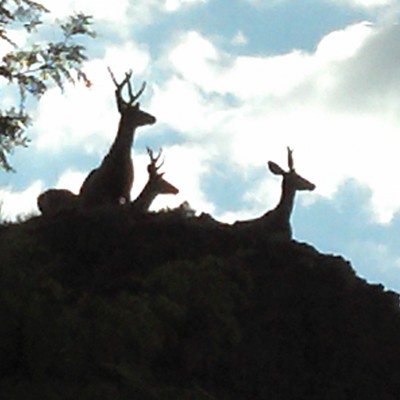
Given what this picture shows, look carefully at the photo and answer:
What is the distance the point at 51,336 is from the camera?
11344 mm

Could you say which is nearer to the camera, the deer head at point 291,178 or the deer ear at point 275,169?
the deer head at point 291,178

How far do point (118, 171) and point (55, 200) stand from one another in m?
2.00

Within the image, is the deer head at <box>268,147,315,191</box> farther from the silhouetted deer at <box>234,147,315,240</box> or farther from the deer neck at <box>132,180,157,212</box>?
the deer neck at <box>132,180,157,212</box>

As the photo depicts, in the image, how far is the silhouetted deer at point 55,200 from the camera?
20.4 m

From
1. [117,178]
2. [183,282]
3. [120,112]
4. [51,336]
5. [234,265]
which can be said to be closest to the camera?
[51,336]

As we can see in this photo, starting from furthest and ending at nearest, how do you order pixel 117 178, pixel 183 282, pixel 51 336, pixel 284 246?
1. pixel 117 178
2. pixel 284 246
3. pixel 183 282
4. pixel 51 336

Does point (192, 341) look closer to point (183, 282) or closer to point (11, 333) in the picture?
point (183, 282)

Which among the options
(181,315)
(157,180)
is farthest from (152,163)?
(181,315)

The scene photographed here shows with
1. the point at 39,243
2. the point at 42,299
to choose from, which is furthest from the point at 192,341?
the point at 39,243

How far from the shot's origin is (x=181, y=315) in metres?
13.0

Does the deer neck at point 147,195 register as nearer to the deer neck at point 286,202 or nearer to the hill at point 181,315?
the deer neck at point 286,202

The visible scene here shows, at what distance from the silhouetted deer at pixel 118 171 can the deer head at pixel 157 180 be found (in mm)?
919

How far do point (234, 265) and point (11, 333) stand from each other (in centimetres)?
439

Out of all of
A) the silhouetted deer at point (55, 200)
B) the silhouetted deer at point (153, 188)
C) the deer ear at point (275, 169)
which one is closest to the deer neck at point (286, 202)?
the deer ear at point (275, 169)
